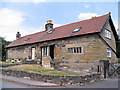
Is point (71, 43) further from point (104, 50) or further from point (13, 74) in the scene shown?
point (13, 74)

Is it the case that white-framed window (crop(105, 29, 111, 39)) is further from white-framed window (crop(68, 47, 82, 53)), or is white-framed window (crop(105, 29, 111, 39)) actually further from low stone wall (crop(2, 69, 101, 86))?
low stone wall (crop(2, 69, 101, 86))

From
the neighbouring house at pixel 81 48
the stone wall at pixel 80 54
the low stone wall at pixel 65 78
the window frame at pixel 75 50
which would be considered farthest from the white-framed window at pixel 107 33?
the low stone wall at pixel 65 78

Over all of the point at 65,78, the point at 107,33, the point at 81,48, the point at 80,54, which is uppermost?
the point at 107,33

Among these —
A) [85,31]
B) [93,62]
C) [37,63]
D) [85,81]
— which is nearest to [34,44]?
[37,63]

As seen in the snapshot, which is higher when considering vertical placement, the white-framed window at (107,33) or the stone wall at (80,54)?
the white-framed window at (107,33)

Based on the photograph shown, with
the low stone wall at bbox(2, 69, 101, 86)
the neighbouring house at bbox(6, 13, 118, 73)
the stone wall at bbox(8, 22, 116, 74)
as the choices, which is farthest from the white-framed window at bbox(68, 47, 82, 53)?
the low stone wall at bbox(2, 69, 101, 86)

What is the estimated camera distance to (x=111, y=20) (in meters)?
18.8

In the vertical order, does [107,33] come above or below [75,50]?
above

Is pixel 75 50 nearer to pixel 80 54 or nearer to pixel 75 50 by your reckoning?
pixel 75 50

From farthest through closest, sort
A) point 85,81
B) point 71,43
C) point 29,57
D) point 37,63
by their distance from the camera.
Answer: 1. point 29,57
2. point 37,63
3. point 71,43
4. point 85,81

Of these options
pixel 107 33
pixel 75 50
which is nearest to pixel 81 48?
pixel 75 50

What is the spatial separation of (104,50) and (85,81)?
6.60 m

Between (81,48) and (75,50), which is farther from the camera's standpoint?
(75,50)

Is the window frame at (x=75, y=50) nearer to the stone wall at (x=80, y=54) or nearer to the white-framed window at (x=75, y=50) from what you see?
the white-framed window at (x=75, y=50)
